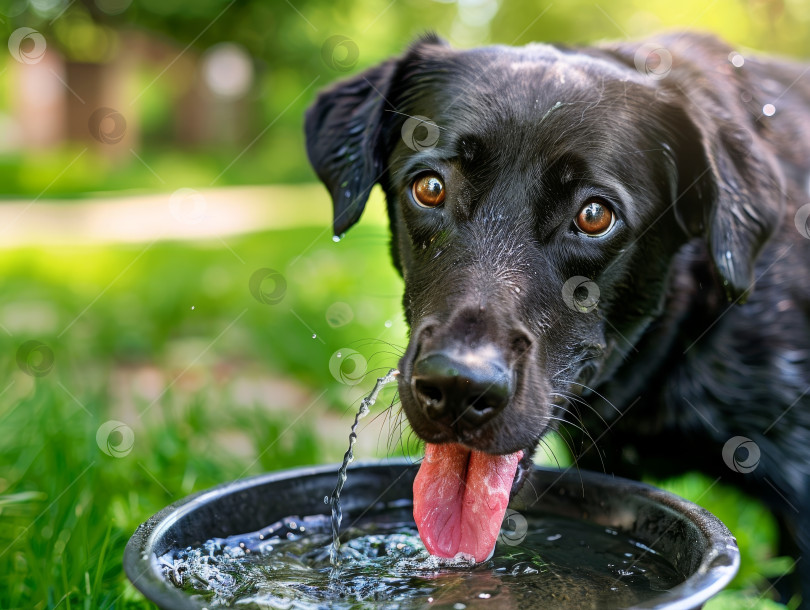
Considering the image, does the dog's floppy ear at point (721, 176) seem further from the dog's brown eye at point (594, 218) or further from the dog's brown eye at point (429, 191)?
the dog's brown eye at point (429, 191)

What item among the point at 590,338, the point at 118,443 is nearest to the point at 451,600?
the point at 590,338

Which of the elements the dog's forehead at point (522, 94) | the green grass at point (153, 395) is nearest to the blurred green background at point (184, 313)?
the green grass at point (153, 395)

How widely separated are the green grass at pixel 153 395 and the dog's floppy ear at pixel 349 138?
0.29 metres

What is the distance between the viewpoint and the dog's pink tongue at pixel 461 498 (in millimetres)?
1990

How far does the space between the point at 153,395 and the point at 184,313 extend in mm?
1585

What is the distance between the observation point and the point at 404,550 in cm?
222

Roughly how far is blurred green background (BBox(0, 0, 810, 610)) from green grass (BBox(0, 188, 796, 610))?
0.01 m

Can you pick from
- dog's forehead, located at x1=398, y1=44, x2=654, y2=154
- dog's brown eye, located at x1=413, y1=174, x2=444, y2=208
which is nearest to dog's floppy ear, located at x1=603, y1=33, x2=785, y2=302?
dog's forehead, located at x1=398, y1=44, x2=654, y2=154

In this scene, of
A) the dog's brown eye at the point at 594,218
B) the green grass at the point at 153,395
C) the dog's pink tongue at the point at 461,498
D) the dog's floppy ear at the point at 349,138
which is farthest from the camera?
the dog's floppy ear at the point at 349,138

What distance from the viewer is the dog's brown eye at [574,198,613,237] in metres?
2.36

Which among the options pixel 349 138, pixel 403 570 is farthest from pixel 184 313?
pixel 403 570

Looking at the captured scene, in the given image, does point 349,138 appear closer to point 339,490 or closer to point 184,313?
point 339,490

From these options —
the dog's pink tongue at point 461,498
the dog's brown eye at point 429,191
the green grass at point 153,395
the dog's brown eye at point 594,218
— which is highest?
the dog's brown eye at point 429,191

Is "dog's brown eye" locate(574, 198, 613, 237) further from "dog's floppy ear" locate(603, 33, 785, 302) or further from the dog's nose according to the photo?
the dog's nose
